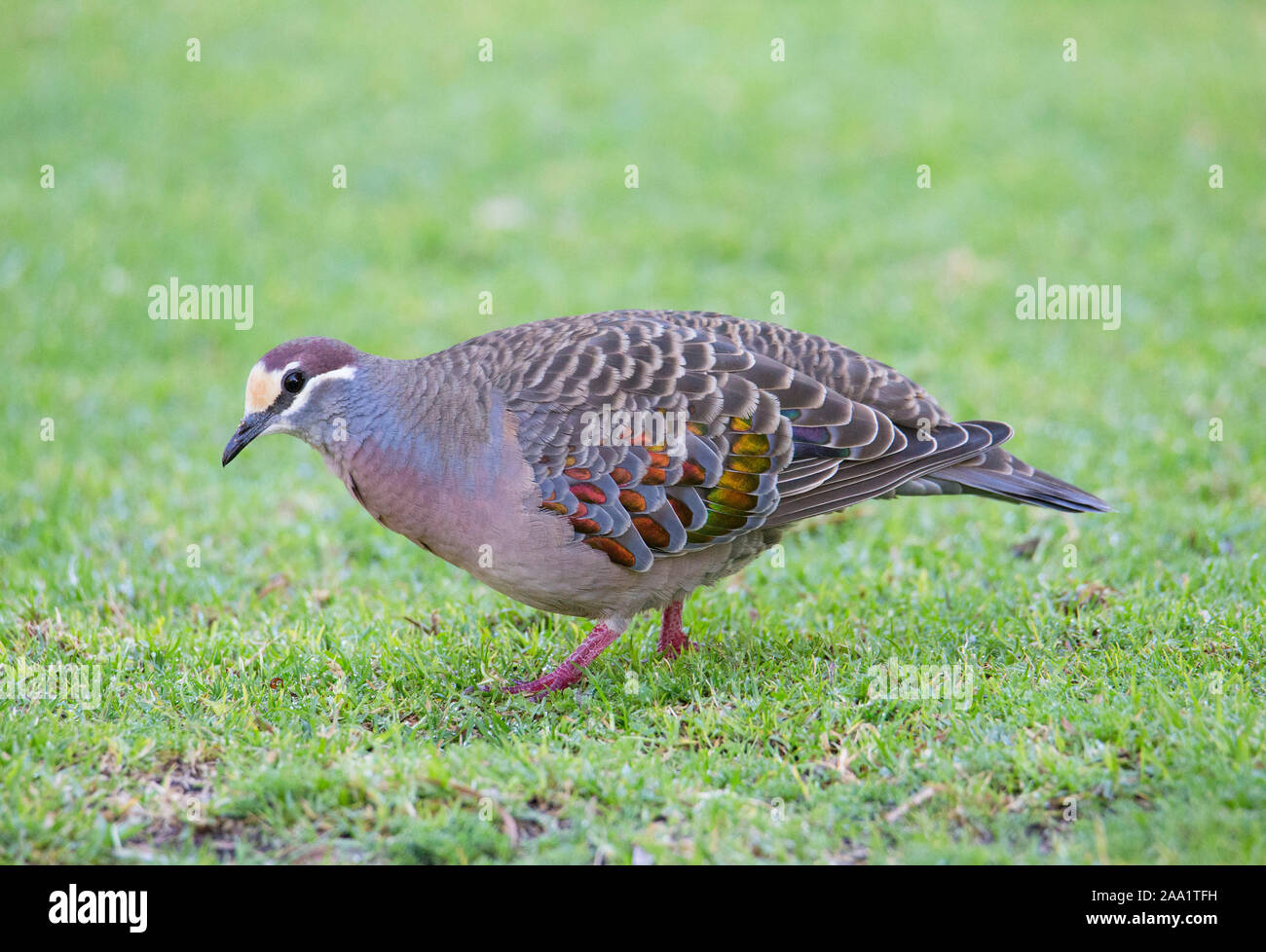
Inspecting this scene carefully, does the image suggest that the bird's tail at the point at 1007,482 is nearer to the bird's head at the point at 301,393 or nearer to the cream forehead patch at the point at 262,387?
the bird's head at the point at 301,393

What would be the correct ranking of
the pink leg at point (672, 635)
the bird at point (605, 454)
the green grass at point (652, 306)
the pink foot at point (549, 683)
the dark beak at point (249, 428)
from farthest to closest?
the pink leg at point (672, 635), the dark beak at point (249, 428), the pink foot at point (549, 683), the bird at point (605, 454), the green grass at point (652, 306)

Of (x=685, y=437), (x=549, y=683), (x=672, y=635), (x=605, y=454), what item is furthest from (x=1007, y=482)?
(x=549, y=683)

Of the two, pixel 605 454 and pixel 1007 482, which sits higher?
pixel 605 454

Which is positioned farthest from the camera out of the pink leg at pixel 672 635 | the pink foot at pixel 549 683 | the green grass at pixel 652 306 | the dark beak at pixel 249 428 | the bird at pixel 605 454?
the pink leg at pixel 672 635

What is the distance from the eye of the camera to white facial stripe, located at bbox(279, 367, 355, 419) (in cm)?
488

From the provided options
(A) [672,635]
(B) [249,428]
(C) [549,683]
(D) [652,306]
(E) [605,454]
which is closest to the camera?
(E) [605,454]

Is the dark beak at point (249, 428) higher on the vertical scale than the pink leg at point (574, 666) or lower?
higher

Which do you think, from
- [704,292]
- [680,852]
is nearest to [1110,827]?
[680,852]

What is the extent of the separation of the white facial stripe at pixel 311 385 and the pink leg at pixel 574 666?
4.61ft

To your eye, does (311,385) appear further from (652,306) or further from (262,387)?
(652,306)

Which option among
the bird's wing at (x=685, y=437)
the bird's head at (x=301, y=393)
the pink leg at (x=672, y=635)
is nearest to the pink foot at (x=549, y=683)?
the pink leg at (x=672, y=635)

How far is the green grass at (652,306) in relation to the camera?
12.9 feet

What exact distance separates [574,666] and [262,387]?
166cm

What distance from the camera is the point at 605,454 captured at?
4.65 metres
